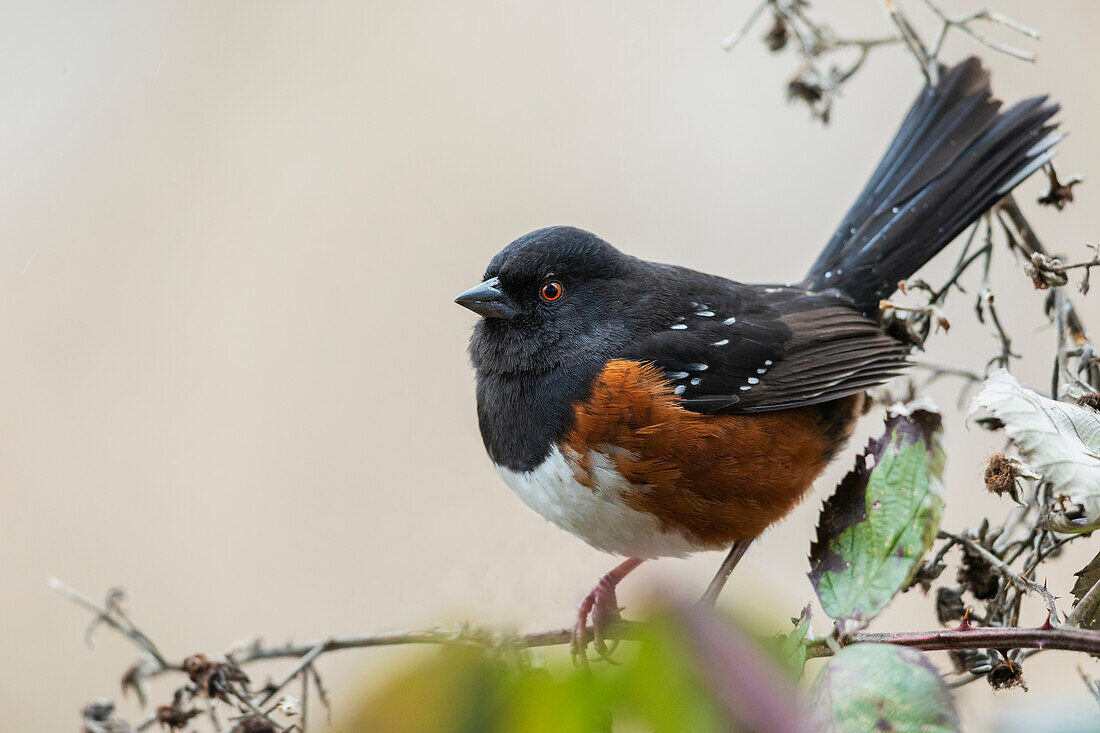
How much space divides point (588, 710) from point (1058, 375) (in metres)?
1.17

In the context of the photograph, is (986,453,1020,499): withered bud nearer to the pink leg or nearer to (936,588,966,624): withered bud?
(936,588,966,624): withered bud

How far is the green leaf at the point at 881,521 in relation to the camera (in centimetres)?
100

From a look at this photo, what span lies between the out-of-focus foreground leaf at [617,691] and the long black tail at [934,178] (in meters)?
1.60

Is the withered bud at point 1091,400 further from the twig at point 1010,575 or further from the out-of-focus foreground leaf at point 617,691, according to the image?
the out-of-focus foreground leaf at point 617,691

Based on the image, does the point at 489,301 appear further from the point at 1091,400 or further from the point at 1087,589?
the point at 1087,589

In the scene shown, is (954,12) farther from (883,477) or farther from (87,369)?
(87,369)

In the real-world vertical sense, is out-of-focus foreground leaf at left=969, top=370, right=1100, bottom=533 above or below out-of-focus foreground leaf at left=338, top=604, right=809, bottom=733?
above

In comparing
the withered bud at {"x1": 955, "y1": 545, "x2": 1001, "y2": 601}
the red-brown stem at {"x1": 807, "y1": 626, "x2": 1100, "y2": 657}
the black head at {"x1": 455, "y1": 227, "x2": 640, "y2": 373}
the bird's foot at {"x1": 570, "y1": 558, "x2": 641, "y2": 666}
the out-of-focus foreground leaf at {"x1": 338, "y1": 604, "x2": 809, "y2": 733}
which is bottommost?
the bird's foot at {"x1": 570, "y1": 558, "x2": 641, "y2": 666}

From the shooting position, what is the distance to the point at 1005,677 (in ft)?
3.99

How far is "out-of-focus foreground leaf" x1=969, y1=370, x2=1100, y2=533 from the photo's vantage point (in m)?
1.00

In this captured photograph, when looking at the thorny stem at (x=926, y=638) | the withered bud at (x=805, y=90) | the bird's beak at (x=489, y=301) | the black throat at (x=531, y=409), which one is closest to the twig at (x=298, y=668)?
the thorny stem at (x=926, y=638)

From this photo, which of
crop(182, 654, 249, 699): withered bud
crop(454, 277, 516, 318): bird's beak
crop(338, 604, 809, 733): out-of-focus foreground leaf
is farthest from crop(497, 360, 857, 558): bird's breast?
crop(338, 604, 809, 733): out-of-focus foreground leaf

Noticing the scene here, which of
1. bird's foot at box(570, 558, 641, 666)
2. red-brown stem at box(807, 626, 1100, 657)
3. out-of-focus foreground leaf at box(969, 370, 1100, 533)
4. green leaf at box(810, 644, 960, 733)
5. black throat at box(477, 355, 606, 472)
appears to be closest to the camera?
green leaf at box(810, 644, 960, 733)

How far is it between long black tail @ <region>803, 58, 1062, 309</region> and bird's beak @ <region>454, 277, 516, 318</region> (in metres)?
0.82
